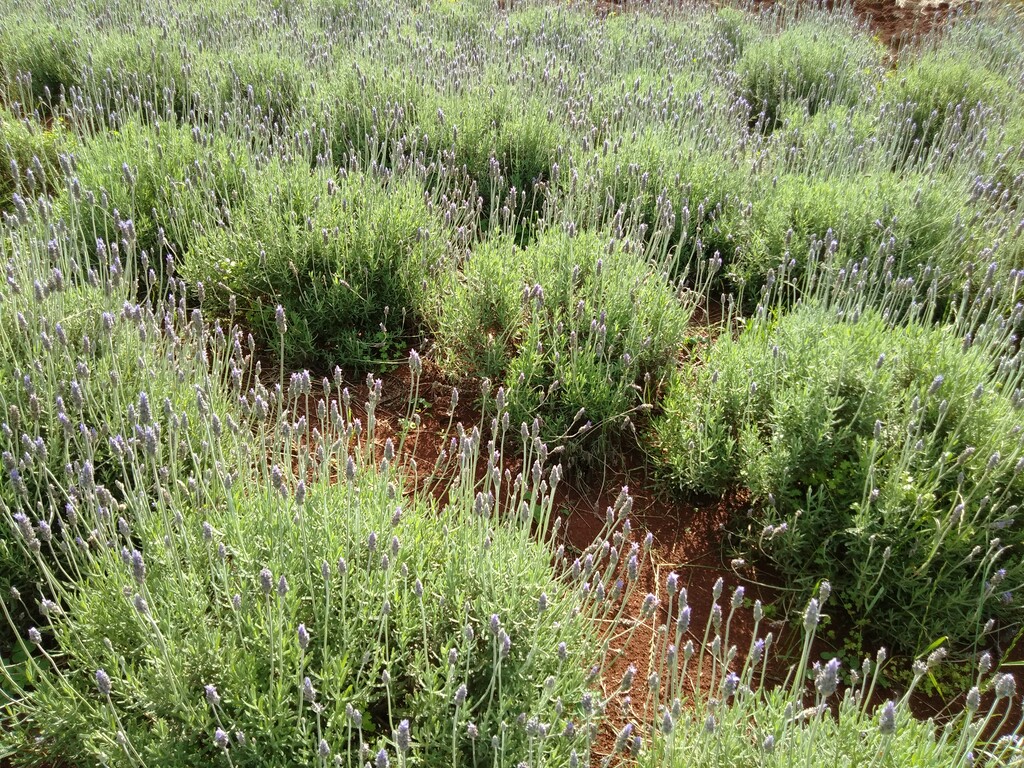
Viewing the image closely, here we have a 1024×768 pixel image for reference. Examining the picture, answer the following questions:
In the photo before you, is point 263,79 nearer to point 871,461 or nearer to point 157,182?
point 157,182

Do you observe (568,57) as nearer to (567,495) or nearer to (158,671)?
(567,495)

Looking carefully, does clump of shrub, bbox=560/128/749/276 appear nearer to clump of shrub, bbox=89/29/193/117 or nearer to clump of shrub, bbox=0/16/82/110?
clump of shrub, bbox=89/29/193/117

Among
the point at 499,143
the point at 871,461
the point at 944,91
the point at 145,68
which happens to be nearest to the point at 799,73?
the point at 944,91

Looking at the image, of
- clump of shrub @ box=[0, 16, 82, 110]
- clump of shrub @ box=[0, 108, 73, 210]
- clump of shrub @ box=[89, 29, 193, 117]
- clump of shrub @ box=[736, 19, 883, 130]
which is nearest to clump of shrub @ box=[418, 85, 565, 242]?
clump of shrub @ box=[89, 29, 193, 117]

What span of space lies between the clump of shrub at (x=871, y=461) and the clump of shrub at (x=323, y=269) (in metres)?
1.48

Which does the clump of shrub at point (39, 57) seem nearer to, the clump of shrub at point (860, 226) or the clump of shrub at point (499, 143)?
the clump of shrub at point (499, 143)

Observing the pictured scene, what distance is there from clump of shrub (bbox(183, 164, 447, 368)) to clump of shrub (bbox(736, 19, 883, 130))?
411cm

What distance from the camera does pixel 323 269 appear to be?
3631mm

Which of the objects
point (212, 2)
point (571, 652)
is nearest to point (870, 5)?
point (212, 2)

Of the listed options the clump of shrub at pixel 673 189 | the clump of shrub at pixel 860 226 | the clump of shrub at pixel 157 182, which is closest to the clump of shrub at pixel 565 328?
the clump of shrub at pixel 673 189

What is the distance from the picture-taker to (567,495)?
3.10 metres

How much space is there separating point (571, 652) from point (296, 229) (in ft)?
7.97

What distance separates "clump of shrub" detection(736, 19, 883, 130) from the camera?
6.42m

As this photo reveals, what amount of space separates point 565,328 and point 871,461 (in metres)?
1.41
